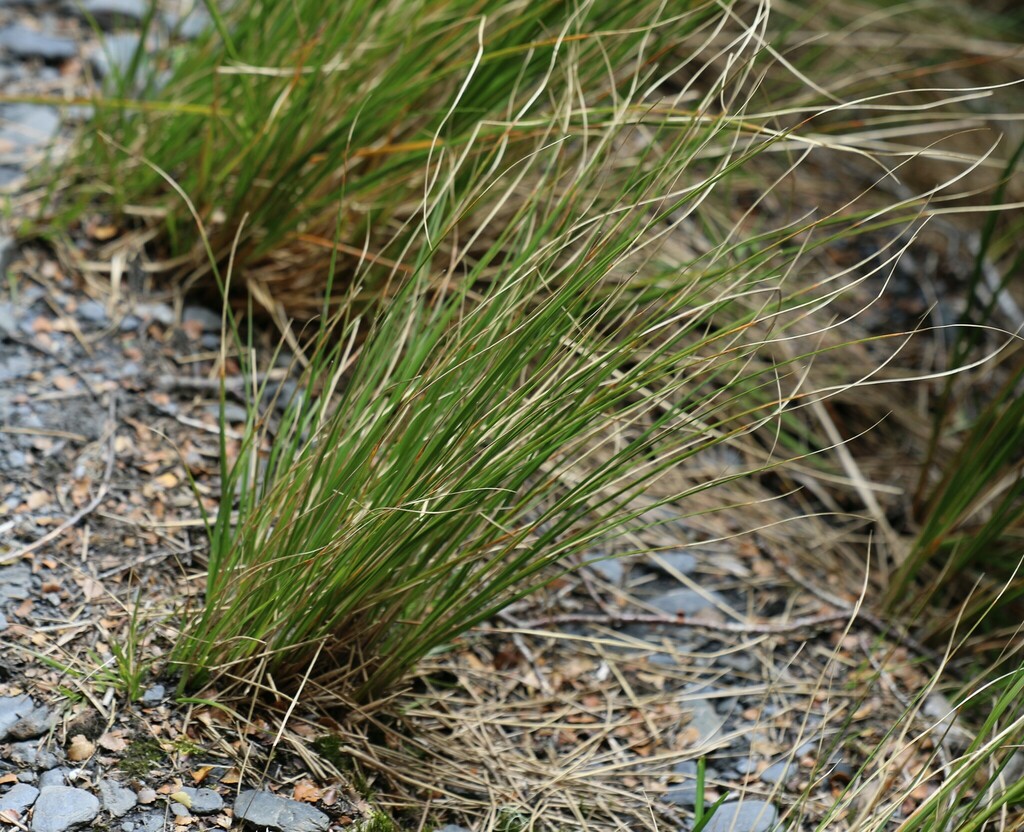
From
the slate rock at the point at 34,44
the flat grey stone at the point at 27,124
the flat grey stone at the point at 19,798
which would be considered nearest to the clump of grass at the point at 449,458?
the flat grey stone at the point at 19,798

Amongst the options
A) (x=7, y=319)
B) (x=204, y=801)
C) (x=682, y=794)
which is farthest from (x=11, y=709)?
(x=682, y=794)

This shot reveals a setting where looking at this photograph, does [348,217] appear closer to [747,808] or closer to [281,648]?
[281,648]

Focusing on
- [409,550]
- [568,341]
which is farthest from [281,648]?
[568,341]

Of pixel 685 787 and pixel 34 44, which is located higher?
pixel 34 44

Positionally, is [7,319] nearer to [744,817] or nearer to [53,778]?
[53,778]

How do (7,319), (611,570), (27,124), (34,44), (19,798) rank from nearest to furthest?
1. (19,798)
2. (7,319)
3. (611,570)
4. (27,124)
5. (34,44)

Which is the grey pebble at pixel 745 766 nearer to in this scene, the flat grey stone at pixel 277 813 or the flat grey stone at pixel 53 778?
the flat grey stone at pixel 277 813

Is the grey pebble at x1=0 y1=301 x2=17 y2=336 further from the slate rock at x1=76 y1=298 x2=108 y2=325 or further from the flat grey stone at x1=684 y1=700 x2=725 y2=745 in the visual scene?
the flat grey stone at x1=684 y1=700 x2=725 y2=745
